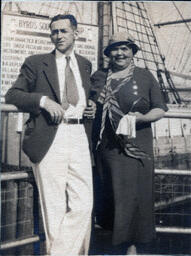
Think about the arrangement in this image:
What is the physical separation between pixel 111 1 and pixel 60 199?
5.42 ft

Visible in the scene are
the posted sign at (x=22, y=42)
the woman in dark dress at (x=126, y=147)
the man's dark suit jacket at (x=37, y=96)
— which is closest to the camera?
the man's dark suit jacket at (x=37, y=96)

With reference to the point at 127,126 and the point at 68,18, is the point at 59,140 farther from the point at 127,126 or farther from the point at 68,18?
the point at 68,18

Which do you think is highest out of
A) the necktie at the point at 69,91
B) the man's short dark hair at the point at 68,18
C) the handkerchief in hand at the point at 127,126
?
the man's short dark hair at the point at 68,18

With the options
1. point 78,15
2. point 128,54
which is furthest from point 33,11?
point 128,54

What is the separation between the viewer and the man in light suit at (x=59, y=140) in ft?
5.89

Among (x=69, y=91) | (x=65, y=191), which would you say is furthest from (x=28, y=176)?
(x=69, y=91)

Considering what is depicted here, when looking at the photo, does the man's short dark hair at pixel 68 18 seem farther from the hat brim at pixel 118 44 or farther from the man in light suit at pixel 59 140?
the hat brim at pixel 118 44

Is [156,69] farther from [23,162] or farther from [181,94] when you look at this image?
[23,162]

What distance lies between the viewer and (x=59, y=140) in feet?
5.96

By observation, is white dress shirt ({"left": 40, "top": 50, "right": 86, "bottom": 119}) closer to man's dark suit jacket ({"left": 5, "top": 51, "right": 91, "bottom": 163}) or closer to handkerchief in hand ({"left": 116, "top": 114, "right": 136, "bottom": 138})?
man's dark suit jacket ({"left": 5, "top": 51, "right": 91, "bottom": 163})

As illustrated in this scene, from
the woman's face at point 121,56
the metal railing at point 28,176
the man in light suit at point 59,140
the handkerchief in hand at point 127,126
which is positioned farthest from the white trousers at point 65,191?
the woman's face at point 121,56

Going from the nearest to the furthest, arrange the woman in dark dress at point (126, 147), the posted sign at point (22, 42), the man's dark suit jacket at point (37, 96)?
1. the man's dark suit jacket at point (37, 96)
2. the woman in dark dress at point (126, 147)
3. the posted sign at point (22, 42)

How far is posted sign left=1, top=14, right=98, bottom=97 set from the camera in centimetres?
200

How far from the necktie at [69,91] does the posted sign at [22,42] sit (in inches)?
9.5
